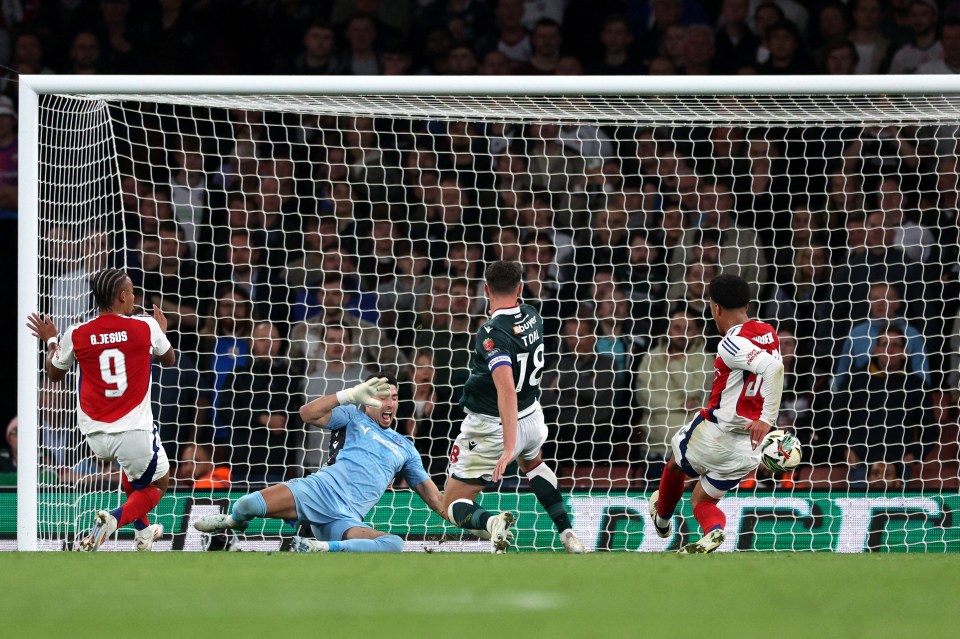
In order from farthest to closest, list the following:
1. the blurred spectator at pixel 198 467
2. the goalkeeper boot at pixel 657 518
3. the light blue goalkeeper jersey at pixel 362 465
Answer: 1. the blurred spectator at pixel 198 467
2. the light blue goalkeeper jersey at pixel 362 465
3. the goalkeeper boot at pixel 657 518

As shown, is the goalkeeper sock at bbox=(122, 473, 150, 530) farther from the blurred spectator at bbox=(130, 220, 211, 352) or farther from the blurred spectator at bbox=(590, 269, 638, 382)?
the blurred spectator at bbox=(590, 269, 638, 382)

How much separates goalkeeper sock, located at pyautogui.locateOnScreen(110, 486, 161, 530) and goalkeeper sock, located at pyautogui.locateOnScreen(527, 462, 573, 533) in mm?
1957

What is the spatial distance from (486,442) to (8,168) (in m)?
5.16

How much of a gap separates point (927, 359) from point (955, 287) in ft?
1.86

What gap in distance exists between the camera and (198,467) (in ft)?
26.0

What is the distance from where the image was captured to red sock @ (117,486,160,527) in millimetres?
6141

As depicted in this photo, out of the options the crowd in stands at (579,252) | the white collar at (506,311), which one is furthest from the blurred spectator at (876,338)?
the white collar at (506,311)
